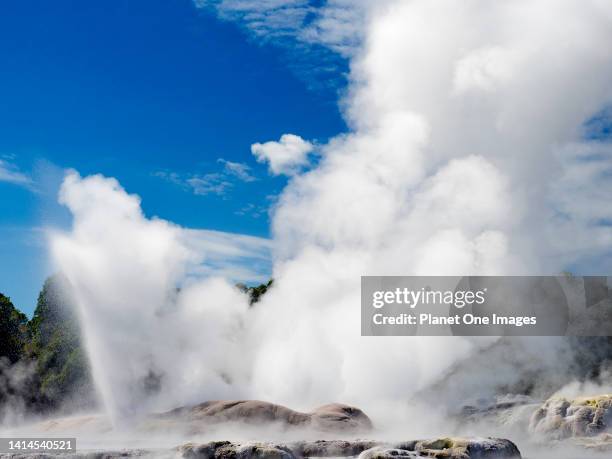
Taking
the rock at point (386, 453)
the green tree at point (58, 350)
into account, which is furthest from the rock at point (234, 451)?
the green tree at point (58, 350)

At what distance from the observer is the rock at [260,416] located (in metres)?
31.9

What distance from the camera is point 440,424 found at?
36688 millimetres

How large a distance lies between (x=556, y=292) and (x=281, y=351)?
64.9 ft

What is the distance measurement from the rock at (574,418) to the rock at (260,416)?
8.03 meters

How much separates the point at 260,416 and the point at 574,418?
13.8 m

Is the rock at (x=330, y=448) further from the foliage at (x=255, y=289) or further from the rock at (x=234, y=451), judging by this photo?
the foliage at (x=255, y=289)

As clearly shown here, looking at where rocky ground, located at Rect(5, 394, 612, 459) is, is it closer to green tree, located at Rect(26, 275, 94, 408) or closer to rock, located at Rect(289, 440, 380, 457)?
rock, located at Rect(289, 440, 380, 457)

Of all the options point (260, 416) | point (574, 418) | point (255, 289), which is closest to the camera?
point (574, 418)

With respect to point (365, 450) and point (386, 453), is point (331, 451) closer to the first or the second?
point (365, 450)

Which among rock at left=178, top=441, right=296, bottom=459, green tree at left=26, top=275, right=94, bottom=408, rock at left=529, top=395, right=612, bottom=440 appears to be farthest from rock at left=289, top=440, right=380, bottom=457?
green tree at left=26, top=275, right=94, bottom=408

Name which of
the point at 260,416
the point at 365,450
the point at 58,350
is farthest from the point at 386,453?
the point at 58,350

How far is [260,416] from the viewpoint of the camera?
31984mm

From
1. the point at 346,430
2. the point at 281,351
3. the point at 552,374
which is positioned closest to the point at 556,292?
the point at 552,374

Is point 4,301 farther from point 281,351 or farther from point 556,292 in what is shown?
point 556,292
